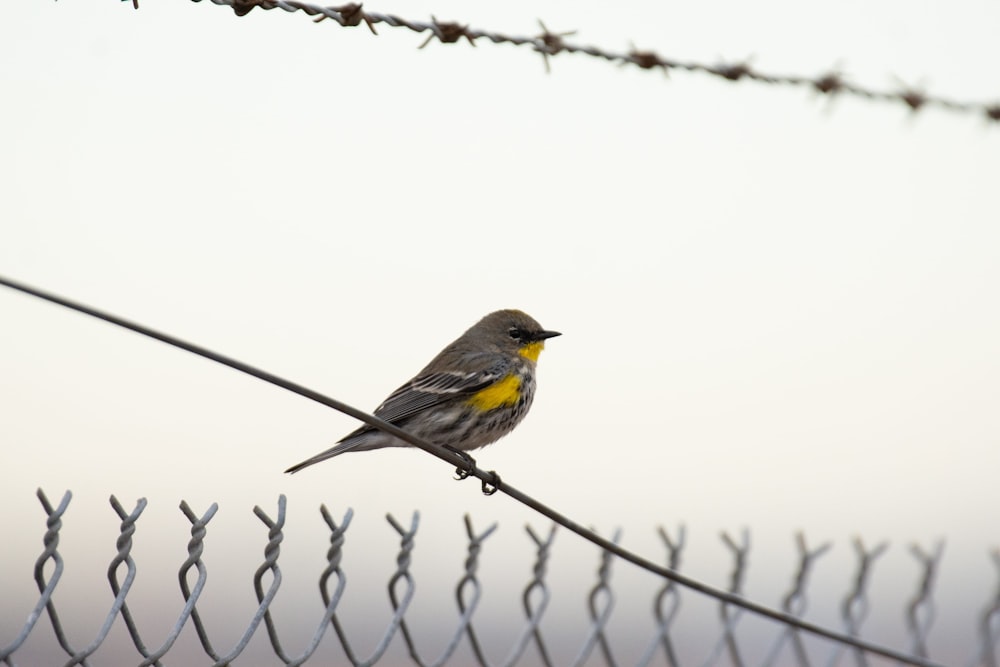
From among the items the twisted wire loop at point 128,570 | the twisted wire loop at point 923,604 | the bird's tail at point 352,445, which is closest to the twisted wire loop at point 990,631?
the twisted wire loop at point 923,604

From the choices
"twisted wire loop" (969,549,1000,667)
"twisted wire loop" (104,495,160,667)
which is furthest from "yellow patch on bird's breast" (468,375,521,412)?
"twisted wire loop" (104,495,160,667)

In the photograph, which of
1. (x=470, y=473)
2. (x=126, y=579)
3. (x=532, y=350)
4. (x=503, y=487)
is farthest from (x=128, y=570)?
(x=532, y=350)

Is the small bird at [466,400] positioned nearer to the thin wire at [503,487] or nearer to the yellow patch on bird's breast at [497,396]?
the yellow patch on bird's breast at [497,396]

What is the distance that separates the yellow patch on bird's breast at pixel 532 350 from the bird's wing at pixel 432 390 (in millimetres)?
324

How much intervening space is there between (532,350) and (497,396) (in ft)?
2.10

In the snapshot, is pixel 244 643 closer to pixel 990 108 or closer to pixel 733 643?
pixel 733 643

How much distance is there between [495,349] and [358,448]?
4.45 feet

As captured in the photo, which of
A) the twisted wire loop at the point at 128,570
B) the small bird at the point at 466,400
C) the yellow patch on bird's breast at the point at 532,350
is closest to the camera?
the twisted wire loop at the point at 128,570

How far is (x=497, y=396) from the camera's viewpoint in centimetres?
664

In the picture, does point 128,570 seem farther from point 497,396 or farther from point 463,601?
point 497,396

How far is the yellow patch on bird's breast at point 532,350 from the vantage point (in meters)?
7.12

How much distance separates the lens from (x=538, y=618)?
15.2ft

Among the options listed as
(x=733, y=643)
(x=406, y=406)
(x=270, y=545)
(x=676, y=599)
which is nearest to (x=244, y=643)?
(x=270, y=545)

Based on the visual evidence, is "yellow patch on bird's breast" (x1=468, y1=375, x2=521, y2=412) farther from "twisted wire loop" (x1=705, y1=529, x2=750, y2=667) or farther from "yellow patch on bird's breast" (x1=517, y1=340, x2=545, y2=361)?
"twisted wire loop" (x1=705, y1=529, x2=750, y2=667)
